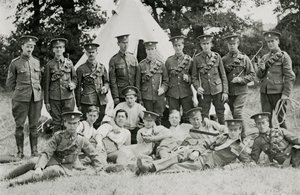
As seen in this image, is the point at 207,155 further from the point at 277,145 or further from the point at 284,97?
the point at 284,97

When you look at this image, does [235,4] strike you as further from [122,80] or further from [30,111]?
[30,111]

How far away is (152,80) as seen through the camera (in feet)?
23.4

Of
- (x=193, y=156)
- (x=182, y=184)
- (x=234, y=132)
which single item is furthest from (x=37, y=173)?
(x=234, y=132)

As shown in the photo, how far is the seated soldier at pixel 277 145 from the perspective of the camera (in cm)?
528

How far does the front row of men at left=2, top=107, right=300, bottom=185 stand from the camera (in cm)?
505

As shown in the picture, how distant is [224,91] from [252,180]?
2327 millimetres

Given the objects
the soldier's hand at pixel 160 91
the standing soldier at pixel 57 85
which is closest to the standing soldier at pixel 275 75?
the soldier's hand at pixel 160 91

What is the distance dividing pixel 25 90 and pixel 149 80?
79.9 inches

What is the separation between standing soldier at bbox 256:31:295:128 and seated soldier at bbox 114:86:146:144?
1.97m

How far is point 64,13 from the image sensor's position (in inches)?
528

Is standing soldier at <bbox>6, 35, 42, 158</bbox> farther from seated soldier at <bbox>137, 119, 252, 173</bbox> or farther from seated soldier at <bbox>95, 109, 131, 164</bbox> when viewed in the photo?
seated soldier at <bbox>137, 119, 252, 173</bbox>

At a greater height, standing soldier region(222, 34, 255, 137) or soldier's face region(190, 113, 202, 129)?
standing soldier region(222, 34, 255, 137)

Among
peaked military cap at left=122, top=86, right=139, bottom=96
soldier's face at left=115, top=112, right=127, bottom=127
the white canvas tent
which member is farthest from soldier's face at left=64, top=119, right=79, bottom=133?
the white canvas tent

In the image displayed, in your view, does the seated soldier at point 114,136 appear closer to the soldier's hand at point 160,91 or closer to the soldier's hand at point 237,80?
the soldier's hand at point 160,91
